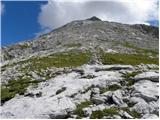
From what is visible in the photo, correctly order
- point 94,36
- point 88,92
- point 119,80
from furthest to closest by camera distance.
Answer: point 94,36, point 119,80, point 88,92

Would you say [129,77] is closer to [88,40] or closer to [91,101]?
[91,101]

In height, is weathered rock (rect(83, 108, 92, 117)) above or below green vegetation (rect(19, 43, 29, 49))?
above

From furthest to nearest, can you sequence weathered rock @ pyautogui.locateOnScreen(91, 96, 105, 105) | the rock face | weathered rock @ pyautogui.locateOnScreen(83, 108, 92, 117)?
the rock face → weathered rock @ pyautogui.locateOnScreen(91, 96, 105, 105) → weathered rock @ pyautogui.locateOnScreen(83, 108, 92, 117)

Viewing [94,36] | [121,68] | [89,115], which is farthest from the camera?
[94,36]

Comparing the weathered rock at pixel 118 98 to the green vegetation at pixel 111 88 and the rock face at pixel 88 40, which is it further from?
the rock face at pixel 88 40

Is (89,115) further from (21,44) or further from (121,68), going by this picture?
(21,44)

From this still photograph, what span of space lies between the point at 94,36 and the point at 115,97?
9980 cm

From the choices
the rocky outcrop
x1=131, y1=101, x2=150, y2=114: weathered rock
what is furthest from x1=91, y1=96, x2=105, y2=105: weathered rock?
x1=131, y1=101, x2=150, y2=114: weathered rock

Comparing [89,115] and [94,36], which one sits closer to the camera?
[89,115]

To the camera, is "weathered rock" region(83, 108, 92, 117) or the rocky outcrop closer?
"weathered rock" region(83, 108, 92, 117)

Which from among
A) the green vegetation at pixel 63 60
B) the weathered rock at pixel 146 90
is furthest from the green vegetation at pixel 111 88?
the green vegetation at pixel 63 60

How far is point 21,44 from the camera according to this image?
135000 mm

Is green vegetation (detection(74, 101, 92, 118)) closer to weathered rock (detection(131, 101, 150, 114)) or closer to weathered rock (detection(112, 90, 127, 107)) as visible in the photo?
weathered rock (detection(112, 90, 127, 107))

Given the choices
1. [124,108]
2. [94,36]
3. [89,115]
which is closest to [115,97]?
[124,108]
